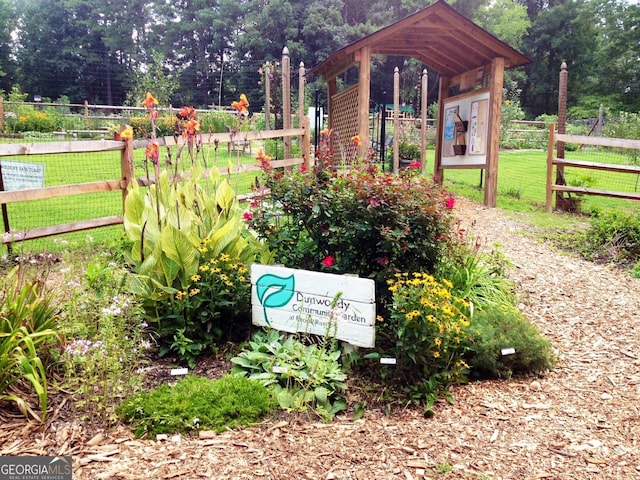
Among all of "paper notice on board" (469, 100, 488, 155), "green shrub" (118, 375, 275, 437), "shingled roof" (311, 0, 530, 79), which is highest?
"shingled roof" (311, 0, 530, 79)

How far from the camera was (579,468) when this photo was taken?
7.19ft

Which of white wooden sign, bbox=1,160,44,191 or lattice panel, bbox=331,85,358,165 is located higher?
lattice panel, bbox=331,85,358,165

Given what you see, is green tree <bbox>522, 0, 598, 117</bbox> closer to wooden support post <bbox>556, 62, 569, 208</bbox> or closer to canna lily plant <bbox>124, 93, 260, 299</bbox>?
wooden support post <bbox>556, 62, 569, 208</bbox>

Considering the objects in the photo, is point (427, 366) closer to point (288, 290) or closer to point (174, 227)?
point (288, 290)

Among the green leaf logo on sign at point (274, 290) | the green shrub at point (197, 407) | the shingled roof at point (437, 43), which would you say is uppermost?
the shingled roof at point (437, 43)

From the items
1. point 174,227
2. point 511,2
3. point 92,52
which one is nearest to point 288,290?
point 174,227

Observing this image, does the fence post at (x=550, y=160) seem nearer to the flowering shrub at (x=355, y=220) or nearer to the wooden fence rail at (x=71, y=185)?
the wooden fence rail at (x=71, y=185)

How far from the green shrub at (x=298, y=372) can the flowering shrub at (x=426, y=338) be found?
362 mm

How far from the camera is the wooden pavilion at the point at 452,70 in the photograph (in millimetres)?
8117

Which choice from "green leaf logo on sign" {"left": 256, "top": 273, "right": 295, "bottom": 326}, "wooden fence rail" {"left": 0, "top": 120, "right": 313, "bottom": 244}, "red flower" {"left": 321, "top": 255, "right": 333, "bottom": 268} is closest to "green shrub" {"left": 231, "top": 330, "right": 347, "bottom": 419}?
"green leaf logo on sign" {"left": 256, "top": 273, "right": 295, "bottom": 326}

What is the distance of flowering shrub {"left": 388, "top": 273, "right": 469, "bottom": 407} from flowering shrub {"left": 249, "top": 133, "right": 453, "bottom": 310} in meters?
0.41

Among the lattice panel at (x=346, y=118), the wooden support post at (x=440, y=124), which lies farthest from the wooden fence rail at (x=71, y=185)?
the wooden support post at (x=440, y=124)

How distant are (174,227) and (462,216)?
16.8 feet

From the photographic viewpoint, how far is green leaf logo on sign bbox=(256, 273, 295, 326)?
313 cm
